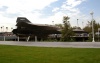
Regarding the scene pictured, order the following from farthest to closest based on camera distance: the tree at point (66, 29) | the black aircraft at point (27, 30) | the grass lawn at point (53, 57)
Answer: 1. the black aircraft at point (27, 30)
2. the tree at point (66, 29)
3. the grass lawn at point (53, 57)

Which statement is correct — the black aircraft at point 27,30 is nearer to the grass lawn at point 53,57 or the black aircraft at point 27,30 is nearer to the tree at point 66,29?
the tree at point 66,29

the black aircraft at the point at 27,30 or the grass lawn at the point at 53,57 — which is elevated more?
the black aircraft at the point at 27,30

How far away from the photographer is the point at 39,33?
62.8m

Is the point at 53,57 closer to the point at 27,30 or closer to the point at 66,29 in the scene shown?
the point at 66,29

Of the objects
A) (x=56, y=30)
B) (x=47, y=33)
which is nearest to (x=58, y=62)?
(x=47, y=33)

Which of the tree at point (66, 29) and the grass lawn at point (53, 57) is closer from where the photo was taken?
the grass lawn at point (53, 57)

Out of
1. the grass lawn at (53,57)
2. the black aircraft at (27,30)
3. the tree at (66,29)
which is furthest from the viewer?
the black aircraft at (27,30)

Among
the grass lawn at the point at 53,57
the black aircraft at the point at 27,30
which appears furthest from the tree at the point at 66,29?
the grass lawn at the point at 53,57

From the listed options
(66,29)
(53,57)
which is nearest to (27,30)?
(66,29)

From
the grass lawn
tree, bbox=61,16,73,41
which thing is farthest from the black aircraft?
the grass lawn

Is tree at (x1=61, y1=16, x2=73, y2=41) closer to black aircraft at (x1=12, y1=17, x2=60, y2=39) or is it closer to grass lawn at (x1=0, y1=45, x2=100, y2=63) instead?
black aircraft at (x1=12, y1=17, x2=60, y2=39)

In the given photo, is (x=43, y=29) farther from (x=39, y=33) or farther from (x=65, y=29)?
(x=65, y=29)

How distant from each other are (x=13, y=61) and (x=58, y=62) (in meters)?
2.26

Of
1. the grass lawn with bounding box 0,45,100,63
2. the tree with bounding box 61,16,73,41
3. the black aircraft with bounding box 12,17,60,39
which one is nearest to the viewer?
the grass lawn with bounding box 0,45,100,63
